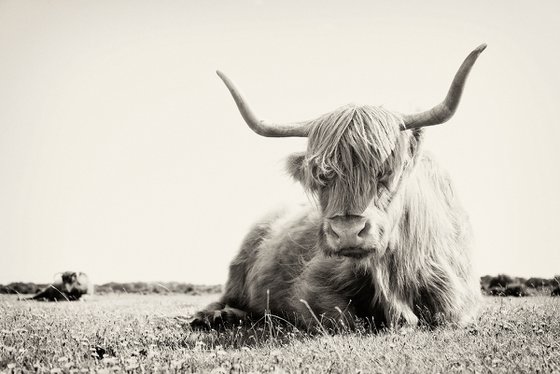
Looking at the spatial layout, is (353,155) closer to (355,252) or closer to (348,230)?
(348,230)

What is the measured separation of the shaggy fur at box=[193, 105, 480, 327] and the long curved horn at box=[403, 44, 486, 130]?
0.10 meters

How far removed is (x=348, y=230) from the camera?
4.09 metres

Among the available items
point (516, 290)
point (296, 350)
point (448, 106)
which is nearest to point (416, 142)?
point (448, 106)

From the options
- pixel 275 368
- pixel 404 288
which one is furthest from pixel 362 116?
pixel 275 368

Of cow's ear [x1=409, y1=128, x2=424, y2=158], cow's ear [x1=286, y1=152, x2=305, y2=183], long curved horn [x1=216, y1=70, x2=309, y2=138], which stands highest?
long curved horn [x1=216, y1=70, x2=309, y2=138]

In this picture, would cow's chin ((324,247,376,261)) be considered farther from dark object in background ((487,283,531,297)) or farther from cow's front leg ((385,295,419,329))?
dark object in background ((487,283,531,297))

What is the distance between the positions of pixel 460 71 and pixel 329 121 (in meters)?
1.08

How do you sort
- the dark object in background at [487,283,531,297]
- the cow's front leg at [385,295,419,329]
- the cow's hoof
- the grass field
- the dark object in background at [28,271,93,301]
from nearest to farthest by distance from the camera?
the grass field < the cow's front leg at [385,295,419,329] < the cow's hoof < the dark object in background at [487,283,531,297] < the dark object in background at [28,271,93,301]

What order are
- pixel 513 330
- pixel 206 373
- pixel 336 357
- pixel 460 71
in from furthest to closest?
1. pixel 460 71
2. pixel 513 330
3. pixel 336 357
4. pixel 206 373

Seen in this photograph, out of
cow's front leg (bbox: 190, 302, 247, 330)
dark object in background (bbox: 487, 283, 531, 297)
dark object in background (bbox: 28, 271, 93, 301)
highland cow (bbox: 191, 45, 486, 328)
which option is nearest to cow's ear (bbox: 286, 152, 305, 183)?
highland cow (bbox: 191, 45, 486, 328)

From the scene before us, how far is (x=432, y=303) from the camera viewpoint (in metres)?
4.77

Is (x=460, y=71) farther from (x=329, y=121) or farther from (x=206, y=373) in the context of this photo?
(x=206, y=373)

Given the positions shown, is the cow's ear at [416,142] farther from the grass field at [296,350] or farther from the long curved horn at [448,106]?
the grass field at [296,350]

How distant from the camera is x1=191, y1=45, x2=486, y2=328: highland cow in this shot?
14.1ft
